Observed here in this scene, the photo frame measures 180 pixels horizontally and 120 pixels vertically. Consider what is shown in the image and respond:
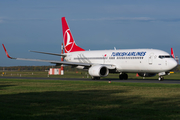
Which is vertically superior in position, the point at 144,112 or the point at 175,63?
the point at 175,63

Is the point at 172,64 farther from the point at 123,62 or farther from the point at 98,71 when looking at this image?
the point at 98,71

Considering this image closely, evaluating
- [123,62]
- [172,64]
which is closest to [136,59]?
[123,62]

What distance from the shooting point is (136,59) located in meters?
38.8

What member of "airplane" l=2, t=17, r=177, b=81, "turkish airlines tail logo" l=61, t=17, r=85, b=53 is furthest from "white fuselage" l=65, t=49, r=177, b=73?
"turkish airlines tail logo" l=61, t=17, r=85, b=53

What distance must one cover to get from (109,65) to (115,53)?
6.55ft

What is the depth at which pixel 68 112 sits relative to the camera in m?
11.3

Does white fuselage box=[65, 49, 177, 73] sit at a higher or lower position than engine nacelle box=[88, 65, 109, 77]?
higher

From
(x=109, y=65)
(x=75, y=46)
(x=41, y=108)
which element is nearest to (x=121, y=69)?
(x=109, y=65)

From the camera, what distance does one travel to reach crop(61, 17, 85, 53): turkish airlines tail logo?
168 ft

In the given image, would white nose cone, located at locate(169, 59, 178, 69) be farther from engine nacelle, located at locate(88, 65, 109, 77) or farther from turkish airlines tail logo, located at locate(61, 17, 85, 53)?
turkish airlines tail logo, located at locate(61, 17, 85, 53)

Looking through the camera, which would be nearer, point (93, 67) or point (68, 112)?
point (68, 112)

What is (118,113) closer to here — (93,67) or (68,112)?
(68,112)

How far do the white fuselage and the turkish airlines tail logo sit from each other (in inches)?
212

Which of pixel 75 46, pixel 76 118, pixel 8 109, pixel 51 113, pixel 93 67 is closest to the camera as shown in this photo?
pixel 76 118
